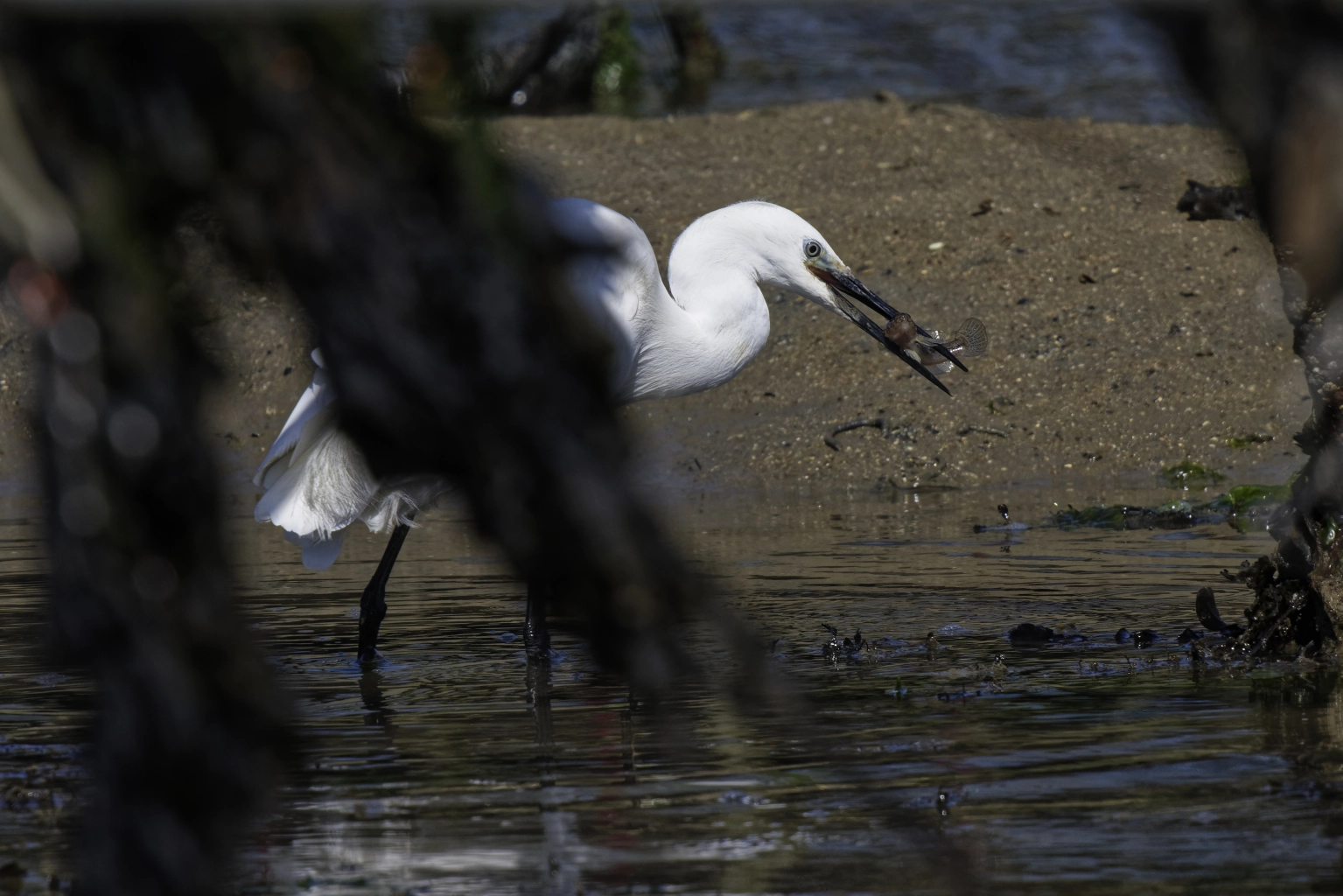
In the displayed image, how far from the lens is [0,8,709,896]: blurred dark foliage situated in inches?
65.5

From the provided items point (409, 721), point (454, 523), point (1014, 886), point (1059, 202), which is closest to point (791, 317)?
point (1059, 202)

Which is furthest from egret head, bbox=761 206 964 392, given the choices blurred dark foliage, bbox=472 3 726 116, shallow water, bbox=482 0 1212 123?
blurred dark foliage, bbox=472 3 726 116

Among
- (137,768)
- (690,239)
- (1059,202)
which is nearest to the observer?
(137,768)

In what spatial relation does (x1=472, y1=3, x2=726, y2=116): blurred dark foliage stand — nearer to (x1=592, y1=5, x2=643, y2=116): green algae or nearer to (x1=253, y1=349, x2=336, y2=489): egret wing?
(x1=592, y1=5, x2=643, y2=116): green algae

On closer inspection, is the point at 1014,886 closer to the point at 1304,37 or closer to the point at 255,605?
the point at 1304,37

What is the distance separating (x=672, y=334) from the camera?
22.6ft

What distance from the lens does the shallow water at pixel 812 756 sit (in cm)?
325

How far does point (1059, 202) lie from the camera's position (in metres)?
12.7

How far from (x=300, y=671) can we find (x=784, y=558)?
2611 millimetres

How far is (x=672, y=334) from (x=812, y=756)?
2.98 metres

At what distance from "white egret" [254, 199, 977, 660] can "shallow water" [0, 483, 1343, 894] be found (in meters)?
0.44

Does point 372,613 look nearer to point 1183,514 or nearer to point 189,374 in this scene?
point 1183,514

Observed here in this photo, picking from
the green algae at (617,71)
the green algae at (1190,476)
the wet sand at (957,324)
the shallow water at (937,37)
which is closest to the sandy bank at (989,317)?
the wet sand at (957,324)

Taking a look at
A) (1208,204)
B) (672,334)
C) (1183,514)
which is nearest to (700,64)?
(1208,204)
